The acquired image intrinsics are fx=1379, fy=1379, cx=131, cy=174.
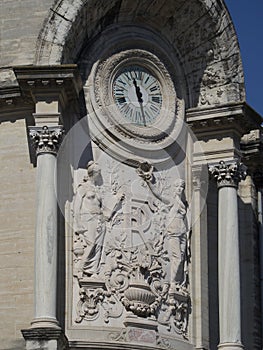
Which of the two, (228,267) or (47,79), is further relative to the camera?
(228,267)

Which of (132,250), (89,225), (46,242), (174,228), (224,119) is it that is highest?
(224,119)

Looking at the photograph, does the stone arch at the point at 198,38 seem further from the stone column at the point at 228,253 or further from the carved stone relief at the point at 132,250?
the carved stone relief at the point at 132,250

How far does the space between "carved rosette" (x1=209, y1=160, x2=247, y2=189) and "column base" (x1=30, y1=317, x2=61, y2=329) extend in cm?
393

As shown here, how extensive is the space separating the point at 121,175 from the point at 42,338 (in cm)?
326

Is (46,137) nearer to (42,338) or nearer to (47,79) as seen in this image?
(47,79)

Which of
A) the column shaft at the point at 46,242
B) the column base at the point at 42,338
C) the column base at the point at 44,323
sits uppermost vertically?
the column shaft at the point at 46,242

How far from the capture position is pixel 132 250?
20062 mm

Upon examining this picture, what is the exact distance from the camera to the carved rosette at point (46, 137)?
19.2m

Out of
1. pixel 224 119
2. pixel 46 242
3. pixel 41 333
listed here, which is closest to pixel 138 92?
pixel 224 119

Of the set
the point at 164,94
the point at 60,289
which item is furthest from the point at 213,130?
the point at 60,289

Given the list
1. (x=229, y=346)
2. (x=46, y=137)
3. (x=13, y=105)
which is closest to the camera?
(x=46, y=137)

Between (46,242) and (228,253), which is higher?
(228,253)

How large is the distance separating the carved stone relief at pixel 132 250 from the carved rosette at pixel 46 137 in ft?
3.14

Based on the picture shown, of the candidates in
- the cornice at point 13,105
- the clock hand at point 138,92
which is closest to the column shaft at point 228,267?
the clock hand at point 138,92
